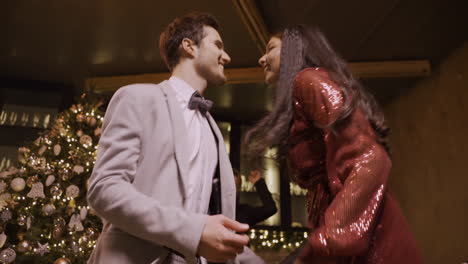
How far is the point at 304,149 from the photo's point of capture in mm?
1312

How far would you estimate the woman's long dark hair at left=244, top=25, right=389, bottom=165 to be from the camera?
4.18ft

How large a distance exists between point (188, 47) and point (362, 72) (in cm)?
403

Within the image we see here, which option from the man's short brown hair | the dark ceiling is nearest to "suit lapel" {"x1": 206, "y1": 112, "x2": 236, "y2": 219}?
the man's short brown hair

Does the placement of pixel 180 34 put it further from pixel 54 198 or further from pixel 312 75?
pixel 54 198

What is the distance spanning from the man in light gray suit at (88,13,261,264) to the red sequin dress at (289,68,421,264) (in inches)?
9.4

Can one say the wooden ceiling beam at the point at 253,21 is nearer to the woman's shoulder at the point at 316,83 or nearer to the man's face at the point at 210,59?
the man's face at the point at 210,59

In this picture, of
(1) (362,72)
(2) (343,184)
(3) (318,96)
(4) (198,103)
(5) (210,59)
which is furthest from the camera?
(1) (362,72)

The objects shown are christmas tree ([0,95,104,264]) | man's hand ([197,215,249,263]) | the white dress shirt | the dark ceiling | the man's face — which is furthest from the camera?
the dark ceiling

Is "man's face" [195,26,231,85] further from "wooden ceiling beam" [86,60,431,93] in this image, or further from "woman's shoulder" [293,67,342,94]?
"wooden ceiling beam" [86,60,431,93]

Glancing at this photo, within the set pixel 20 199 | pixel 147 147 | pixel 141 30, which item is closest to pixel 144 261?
pixel 147 147

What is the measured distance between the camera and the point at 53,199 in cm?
394

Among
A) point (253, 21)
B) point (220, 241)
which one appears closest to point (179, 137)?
point (220, 241)

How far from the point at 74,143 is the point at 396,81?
4334 mm

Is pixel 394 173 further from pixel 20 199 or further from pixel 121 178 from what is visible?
pixel 121 178
